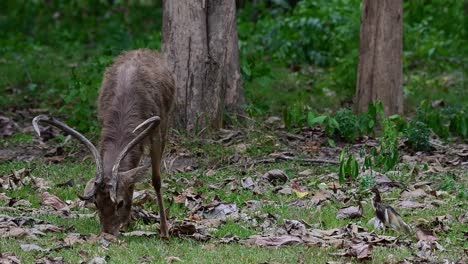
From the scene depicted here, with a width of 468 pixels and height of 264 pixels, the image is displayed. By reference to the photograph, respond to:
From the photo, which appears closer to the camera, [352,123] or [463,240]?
[463,240]

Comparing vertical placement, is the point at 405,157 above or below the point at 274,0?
below

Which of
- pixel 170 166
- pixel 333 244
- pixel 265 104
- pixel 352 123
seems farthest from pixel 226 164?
pixel 333 244

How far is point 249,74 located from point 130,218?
5491mm

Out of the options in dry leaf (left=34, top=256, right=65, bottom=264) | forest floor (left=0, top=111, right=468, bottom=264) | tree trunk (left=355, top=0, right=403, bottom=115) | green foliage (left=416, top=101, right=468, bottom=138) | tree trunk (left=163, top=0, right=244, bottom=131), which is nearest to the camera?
dry leaf (left=34, top=256, right=65, bottom=264)

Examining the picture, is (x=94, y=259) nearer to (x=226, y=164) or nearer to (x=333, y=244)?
(x=333, y=244)

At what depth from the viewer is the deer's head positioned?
8.88m

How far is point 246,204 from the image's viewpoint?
10438 mm

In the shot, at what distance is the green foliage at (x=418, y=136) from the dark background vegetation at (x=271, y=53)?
0.90 meters

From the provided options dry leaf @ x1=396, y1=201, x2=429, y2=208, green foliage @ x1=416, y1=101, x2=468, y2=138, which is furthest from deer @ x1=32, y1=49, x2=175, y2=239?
green foliage @ x1=416, y1=101, x2=468, y2=138

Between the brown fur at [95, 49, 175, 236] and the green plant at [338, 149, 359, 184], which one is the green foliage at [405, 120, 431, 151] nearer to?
the green plant at [338, 149, 359, 184]

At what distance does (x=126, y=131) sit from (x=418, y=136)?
4.50 metres

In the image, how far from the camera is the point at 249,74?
1464cm

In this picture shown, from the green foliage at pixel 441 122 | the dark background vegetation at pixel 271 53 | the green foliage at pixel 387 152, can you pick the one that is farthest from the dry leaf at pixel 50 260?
the green foliage at pixel 441 122

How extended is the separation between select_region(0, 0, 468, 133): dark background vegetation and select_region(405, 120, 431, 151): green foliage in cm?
90
